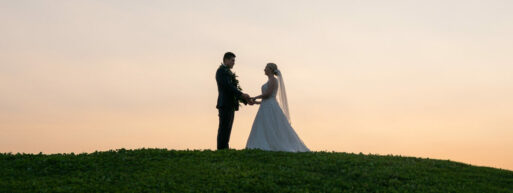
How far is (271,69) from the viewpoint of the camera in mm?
24078

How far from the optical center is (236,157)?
23094mm

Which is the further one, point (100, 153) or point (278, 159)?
point (100, 153)

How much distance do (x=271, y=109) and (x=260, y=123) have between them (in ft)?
2.51

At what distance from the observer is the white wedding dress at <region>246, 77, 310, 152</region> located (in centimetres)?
2414

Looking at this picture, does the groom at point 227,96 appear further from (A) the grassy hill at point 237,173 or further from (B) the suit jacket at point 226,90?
(A) the grassy hill at point 237,173

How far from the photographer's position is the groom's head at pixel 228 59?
23.8 meters

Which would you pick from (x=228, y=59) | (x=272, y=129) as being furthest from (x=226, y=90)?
(x=272, y=129)

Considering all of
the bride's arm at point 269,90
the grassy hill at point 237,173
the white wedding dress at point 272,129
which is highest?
the bride's arm at point 269,90

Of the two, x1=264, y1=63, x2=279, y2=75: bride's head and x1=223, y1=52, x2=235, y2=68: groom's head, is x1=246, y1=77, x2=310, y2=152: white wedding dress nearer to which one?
x1=264, y1=63, x2=279, y2=75: bride's head

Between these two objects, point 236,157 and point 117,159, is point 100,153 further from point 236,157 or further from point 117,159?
point 236,157

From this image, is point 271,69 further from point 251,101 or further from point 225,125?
point 225,125

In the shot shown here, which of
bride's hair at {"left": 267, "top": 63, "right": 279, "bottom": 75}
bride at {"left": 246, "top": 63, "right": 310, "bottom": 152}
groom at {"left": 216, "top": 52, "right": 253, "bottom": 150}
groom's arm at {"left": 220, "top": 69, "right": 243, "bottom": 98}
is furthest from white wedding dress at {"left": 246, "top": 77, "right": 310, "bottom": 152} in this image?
groom's arm at {"left": 220, "top": 69, "right": 243, "bottom": 98}

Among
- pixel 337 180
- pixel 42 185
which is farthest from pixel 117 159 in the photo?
pixel 337 180

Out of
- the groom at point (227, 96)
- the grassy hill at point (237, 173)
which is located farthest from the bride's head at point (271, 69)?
the grassy hill at point (237, 173)
